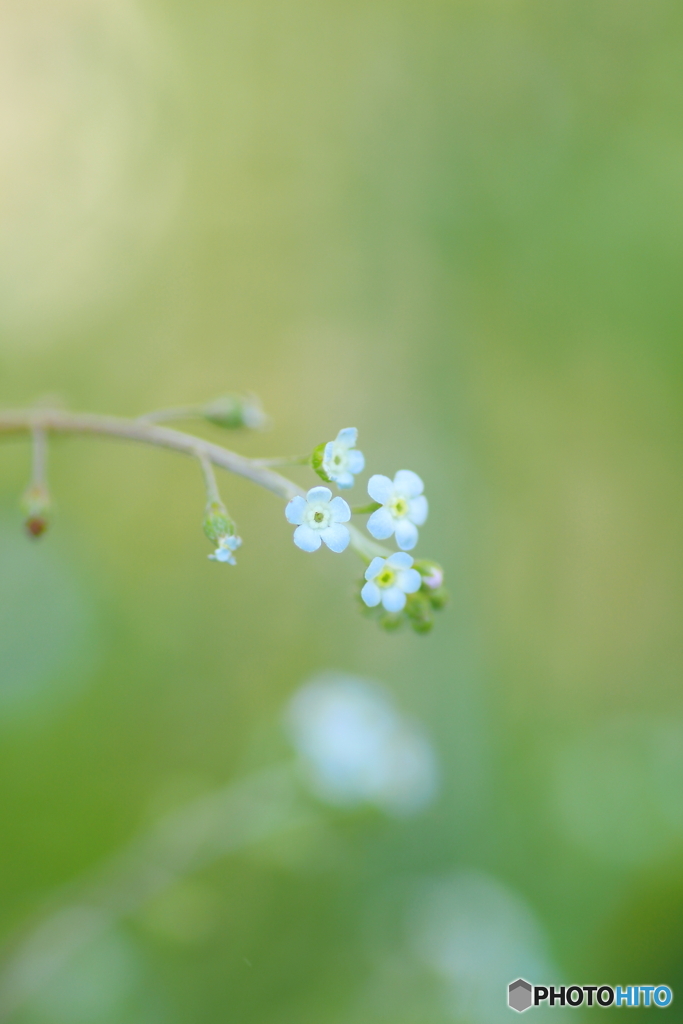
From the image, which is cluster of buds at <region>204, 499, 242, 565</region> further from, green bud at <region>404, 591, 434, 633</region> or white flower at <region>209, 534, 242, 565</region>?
green bud at <region>404, 591, 434, 633</region>

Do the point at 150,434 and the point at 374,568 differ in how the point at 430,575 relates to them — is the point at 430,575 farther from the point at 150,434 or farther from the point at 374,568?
the point at 150,434

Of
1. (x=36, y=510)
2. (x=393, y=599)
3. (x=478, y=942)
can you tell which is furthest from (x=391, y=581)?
(x=478, y=942)

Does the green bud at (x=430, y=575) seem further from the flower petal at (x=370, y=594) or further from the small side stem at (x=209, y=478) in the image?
the small side stem at (x=209, y=478)

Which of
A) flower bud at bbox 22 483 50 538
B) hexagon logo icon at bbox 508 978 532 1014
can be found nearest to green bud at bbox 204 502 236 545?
flower bud at bbox 22 483 50 538

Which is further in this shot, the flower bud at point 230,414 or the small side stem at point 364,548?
the flower bud at point 230,414

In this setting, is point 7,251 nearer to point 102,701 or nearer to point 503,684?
point 102,701

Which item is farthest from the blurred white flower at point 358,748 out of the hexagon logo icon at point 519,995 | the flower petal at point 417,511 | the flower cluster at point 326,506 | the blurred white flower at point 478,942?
the flower petal at point 417,511

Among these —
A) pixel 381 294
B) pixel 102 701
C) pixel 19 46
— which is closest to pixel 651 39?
pixel 381 294
